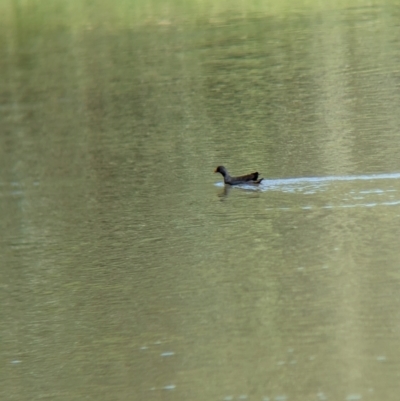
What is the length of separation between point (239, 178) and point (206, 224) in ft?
7.18

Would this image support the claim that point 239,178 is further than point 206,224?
Yes

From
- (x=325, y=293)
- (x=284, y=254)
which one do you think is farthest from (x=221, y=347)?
(x=284, y=254)

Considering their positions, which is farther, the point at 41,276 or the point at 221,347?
the point at 41,276

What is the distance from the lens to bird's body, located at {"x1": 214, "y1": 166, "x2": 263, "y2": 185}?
1988 centimetres

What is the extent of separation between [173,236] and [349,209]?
2.52 metres

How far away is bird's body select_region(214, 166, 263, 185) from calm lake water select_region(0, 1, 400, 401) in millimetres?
182

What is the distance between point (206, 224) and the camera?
18.1 m

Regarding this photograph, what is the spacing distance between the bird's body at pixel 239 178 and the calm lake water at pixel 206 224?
0.18 m

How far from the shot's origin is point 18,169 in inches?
972

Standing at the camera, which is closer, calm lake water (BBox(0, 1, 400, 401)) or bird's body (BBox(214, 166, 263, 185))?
calm lake water (BBox(0, 1, 400, 401))

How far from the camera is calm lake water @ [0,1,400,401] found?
12078 mm

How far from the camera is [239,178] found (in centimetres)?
2011

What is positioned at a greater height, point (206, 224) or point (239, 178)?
point (239, 178)

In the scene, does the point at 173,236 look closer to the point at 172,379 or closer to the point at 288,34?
the point at 172,379
